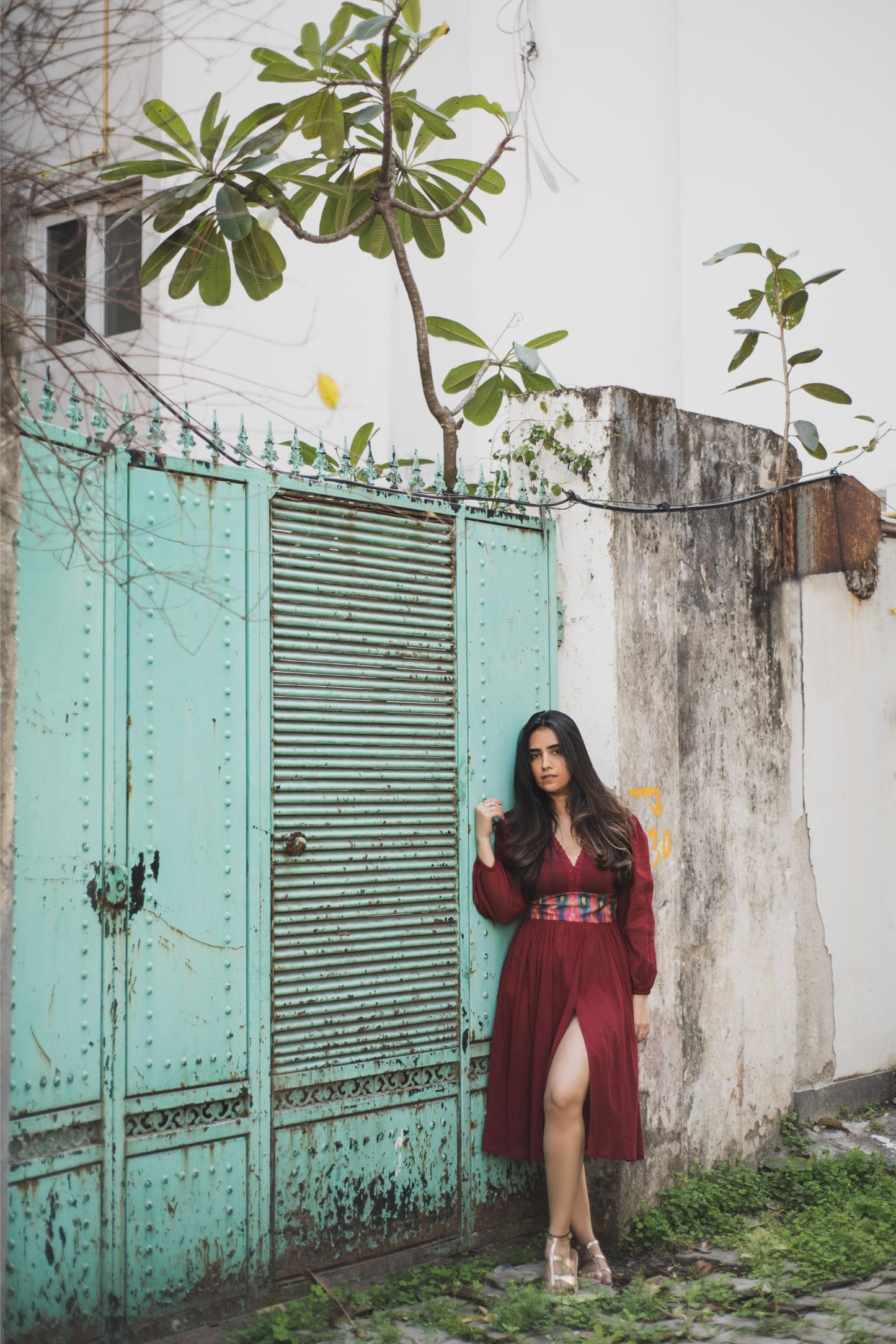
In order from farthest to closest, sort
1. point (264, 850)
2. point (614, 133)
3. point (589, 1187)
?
point (614, 133) < point (589, 1187) < point (264, 850)

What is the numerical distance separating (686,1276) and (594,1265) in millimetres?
319

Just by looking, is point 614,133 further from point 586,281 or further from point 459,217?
point 459,217

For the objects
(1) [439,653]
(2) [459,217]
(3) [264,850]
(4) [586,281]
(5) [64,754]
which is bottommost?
(3) [264,850]

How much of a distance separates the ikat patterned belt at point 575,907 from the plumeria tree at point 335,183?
1.65 metres

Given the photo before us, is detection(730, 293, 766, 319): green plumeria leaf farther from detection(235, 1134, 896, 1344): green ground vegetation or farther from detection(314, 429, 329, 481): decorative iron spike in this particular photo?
detection(235, 1134, 896, 1344): green ground vegetation

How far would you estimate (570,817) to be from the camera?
4.29 meters

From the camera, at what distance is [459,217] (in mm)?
4902

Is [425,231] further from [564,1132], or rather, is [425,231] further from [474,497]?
[564,1132]

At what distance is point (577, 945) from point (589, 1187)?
93 centimetres

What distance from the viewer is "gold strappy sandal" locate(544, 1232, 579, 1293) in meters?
3.86

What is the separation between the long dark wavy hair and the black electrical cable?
819 millimetres

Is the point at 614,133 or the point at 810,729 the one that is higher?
the point at 614,133

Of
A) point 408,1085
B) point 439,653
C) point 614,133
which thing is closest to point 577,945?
point 408,1085

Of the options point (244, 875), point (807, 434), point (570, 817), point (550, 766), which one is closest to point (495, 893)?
point (570, 817)
